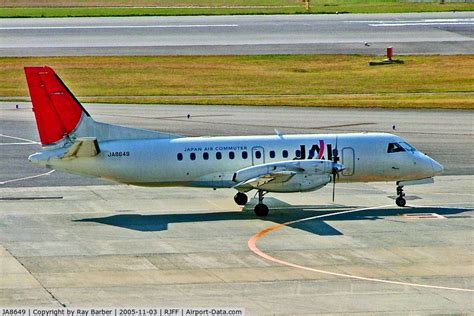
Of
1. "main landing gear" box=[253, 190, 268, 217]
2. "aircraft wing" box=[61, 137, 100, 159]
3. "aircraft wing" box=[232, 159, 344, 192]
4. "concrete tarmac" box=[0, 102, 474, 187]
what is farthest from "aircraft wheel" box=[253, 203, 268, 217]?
"concrete tarmac" box=[0, 102, 474, 187]

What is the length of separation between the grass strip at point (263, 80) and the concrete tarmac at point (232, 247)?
2187 cm

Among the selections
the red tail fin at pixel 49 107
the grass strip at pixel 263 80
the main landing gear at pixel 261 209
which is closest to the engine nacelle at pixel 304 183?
the main landing gear at pixel 261 209

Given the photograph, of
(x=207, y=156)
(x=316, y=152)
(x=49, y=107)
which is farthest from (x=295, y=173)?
(x=49, y=107)

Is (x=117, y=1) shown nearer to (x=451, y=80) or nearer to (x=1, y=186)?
(x=451, y=80)

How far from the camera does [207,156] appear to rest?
134ft

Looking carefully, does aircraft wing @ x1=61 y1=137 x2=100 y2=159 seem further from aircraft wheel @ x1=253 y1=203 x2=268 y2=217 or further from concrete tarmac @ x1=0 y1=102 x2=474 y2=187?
concrete tarmac @ x1=0 y1=102 x2=474 y2=187

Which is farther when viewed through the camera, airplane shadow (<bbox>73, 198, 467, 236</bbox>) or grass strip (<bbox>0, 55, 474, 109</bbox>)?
grass strip (<bbox>0, 55, 474, 109</bbox>)

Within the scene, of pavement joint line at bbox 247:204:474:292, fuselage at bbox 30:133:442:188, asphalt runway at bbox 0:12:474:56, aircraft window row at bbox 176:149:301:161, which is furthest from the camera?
asphalt runway at bbox 0:12:474:56

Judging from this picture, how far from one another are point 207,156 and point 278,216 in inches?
147

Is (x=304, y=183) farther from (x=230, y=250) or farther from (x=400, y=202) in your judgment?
(x=230, y=250)

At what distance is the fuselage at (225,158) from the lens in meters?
40.3

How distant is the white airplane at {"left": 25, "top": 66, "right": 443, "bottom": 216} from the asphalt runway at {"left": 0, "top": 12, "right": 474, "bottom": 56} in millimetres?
54568

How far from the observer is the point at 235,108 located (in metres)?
71.1

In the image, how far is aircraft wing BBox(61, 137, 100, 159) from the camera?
3924cm
